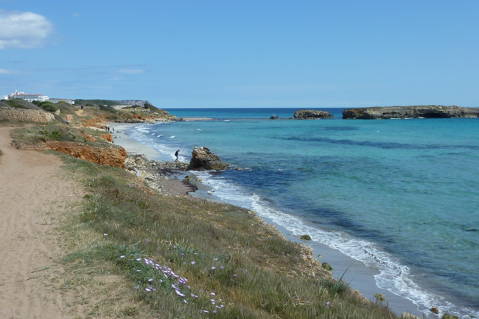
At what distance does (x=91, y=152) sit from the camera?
2548 cm

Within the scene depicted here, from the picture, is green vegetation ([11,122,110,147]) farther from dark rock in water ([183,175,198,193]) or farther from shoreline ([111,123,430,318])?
shoreline ([111,123,430,318])

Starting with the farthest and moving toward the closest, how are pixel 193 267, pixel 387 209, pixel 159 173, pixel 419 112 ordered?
pixel 419 112, pixel 159 173, pixel 387 209, pixel 193 267

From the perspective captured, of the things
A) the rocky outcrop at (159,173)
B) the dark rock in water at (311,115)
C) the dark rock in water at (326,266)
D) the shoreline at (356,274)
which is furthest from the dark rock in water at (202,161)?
the dark rock in water at (311,115)

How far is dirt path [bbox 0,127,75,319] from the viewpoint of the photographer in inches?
273

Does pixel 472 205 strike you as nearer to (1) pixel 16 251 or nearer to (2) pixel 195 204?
(2) pixel 195 204

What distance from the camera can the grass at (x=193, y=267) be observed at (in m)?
6.93

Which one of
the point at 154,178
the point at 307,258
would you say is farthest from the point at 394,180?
the point at 307,258

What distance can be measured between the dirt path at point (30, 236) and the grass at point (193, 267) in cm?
59

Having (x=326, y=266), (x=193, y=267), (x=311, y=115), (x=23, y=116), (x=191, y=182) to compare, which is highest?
(x=311, y=115)

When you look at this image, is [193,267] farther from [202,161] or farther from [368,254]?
[202,161]

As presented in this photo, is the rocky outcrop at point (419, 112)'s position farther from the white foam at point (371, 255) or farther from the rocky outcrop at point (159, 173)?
the white foam at point (371, 255)

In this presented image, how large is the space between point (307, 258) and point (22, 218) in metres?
8.12

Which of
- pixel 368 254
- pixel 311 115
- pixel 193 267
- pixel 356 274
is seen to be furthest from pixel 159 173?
pixel 311 115

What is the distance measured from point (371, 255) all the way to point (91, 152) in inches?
656
